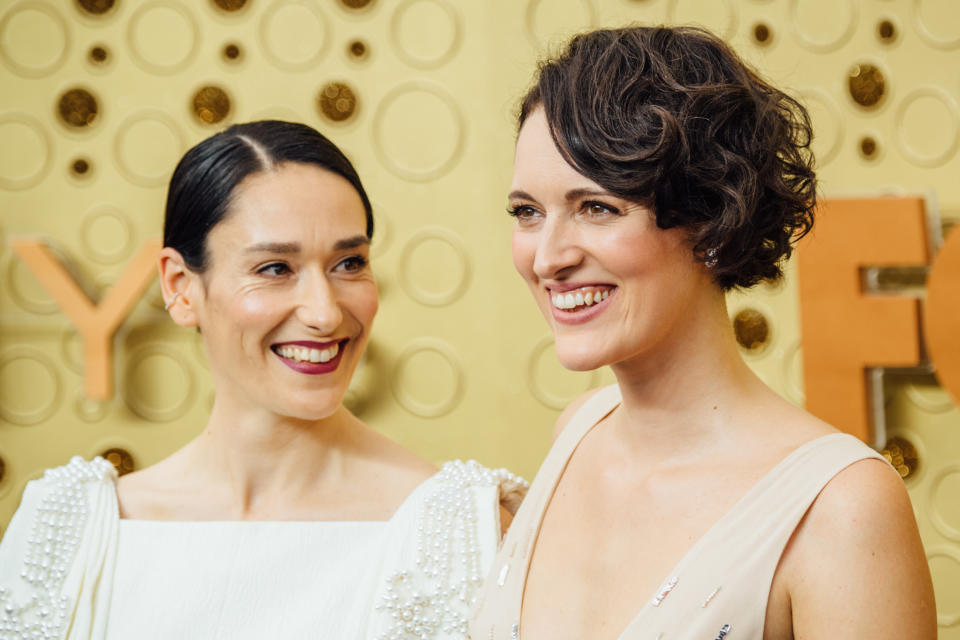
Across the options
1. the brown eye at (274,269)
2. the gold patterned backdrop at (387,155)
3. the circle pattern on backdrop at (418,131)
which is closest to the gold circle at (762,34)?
the gold patterned backdrop at (387,155)

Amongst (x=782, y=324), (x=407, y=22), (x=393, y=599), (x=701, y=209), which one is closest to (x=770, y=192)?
(x=701, y=209)

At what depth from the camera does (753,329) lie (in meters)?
2.75

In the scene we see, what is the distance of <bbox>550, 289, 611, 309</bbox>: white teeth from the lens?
1.18 meters

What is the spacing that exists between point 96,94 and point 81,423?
958 millimetres

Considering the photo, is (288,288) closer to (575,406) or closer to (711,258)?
→ (575,406)

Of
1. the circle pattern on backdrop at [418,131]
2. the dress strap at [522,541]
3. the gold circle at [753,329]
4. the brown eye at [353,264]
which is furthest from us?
the circle pattern on backdrop at [418,131]

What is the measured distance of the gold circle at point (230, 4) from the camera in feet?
9.48

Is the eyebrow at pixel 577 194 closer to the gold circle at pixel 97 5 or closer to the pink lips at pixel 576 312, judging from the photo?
the pink lips at pixel 576 312

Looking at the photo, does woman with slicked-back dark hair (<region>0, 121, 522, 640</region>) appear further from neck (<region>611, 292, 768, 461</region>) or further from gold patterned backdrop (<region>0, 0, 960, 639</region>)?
gold patterned backdrop (<region>0, 0, 960, 639</region>)

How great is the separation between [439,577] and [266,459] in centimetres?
36

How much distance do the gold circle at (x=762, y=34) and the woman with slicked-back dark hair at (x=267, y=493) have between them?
1476 mm

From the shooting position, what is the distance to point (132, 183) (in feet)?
9.66

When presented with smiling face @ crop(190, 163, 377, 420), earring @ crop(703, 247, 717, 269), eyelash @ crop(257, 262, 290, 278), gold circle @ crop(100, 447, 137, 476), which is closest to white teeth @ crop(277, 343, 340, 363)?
smiling face @ crop(190, 163, 377, 420)

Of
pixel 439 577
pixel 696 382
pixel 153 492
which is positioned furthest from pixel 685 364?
pixel 153 492
